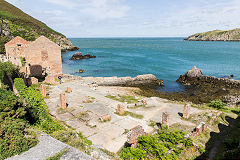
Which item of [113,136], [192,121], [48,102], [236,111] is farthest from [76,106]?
[236,111]

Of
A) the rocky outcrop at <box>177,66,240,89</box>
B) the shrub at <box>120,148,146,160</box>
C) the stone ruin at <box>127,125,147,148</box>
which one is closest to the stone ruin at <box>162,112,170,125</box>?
the stone ruin at <box>127,125,147,148</box>

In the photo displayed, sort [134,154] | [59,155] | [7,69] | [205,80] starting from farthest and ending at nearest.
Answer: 1. [205,80]
2. [7,69]
3. [134,154]
4. [59,155]

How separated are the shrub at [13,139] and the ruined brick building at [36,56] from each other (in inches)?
986

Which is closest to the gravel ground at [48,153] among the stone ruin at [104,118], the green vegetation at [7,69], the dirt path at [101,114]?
the dirt path at [101,114]

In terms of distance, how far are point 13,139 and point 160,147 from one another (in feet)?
23.4

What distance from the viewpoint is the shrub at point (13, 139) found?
20.8 feet

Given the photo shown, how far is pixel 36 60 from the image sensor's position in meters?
30.8

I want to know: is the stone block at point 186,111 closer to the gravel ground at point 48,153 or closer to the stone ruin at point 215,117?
the stone ruin at point 215,117

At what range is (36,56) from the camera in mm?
30688

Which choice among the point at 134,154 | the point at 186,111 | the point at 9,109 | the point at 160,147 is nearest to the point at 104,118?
the point at 134,154

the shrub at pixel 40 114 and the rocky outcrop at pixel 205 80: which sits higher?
the shrub at pixel 40 114

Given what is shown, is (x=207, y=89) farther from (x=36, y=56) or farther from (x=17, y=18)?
(x=17, y=18)

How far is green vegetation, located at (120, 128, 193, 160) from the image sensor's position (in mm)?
9258

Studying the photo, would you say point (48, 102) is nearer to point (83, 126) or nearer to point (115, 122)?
point (83, 126)
